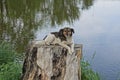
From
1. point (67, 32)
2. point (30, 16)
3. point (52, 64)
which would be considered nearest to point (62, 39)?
point (67, 32)

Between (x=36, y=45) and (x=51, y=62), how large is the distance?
0.32 meters

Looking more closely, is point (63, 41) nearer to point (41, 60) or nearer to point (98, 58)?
point (41, 60)

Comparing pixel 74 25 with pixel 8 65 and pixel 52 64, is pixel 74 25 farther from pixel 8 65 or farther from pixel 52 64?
pixel 52 64

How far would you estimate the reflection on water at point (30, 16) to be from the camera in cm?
1150

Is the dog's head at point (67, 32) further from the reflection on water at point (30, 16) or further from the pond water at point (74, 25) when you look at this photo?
the reflection on water at point (30, 16)

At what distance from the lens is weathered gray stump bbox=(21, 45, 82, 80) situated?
529 cm

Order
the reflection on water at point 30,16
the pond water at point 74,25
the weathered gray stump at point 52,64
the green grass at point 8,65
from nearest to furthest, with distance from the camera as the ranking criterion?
the weathered gray stump at point 52,64
the green grass at point 8,65
the pond water at point 74,25
the reflection on water at point 30,16

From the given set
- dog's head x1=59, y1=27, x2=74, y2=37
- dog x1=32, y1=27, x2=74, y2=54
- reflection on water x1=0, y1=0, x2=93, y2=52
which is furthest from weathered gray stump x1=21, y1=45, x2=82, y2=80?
reflection on water x1=0, y1=0, x2=93, y2=52

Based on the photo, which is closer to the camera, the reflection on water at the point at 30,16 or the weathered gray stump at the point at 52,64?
the weathered gray stump at the point at 52,64

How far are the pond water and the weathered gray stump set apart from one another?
60.4 inches

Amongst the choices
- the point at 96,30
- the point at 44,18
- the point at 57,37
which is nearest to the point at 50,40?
the point at 57,37

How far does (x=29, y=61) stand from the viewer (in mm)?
5430

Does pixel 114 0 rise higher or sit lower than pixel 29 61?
higher

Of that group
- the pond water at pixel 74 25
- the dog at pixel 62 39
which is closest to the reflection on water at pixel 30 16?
the pond water at pixel 74 25
